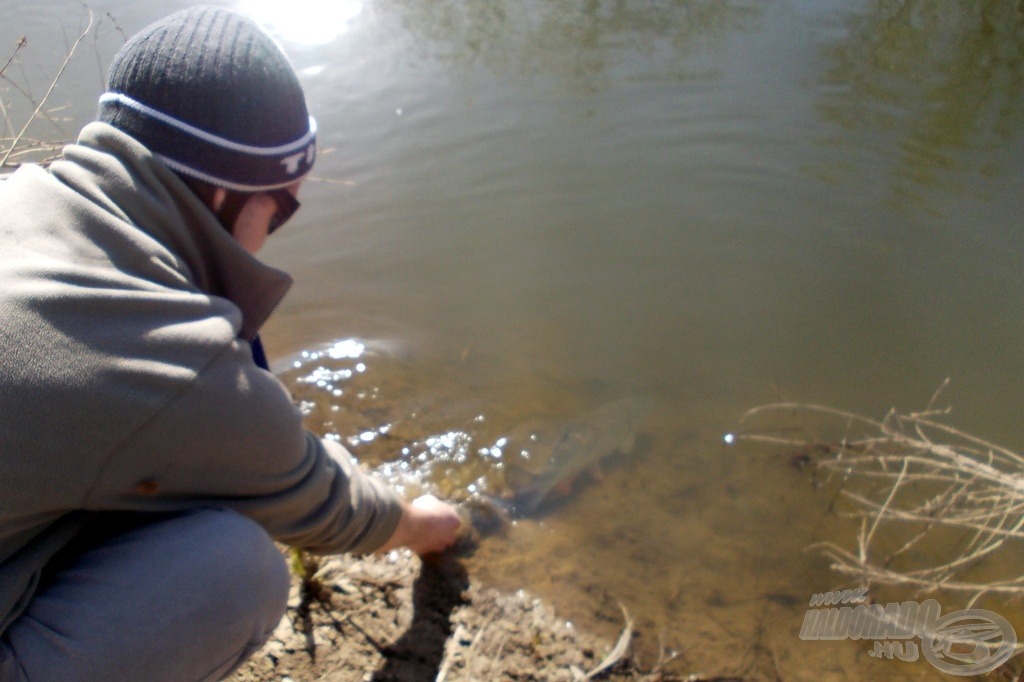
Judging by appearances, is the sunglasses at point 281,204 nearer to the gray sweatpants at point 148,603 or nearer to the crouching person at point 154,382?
the crouching person at point 154,382

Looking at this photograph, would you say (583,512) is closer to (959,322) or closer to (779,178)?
(959,322)

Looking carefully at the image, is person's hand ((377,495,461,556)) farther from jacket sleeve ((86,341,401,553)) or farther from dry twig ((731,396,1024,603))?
dry twig ((731,396,1024,603))

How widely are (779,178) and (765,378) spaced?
5.21ft

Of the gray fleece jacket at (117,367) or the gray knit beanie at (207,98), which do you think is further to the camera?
the gray knit beanie at (207,98)

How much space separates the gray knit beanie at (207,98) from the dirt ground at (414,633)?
4.27 ft

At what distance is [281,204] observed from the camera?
Result: 1.75m

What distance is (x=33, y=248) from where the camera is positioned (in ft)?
4.18

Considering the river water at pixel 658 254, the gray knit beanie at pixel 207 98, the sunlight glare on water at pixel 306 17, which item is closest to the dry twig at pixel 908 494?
the river water at pixel 658 254

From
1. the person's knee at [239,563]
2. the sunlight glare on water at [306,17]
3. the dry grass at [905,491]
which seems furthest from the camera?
the sunlight glare on water at [306,17]

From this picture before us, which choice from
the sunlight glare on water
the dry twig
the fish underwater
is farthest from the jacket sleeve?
the sunlight glare on water

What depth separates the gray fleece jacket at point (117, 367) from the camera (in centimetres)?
123

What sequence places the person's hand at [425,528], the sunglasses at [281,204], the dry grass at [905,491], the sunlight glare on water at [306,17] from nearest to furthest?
the sunglasses at [281,204] → the person's hand at [425,528] → the dry grass at [905,491] → the sunlight glare on water at [306,17]

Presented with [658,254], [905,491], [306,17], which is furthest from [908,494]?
[306,17]

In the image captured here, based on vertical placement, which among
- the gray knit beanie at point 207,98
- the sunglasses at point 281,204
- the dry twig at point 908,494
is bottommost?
the dry twig at point 908,494
